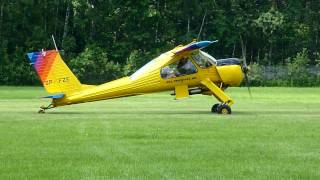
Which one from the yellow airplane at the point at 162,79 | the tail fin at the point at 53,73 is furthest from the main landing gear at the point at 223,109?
the tail fin at the point at 53,73

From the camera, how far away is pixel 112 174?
1120 centimetres

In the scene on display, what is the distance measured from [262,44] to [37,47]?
898 inches

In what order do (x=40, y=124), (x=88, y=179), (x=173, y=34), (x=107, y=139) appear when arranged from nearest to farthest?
(x=88, y=179), (x=107, y=139), (x=40, y=124), (x=173, y=34)

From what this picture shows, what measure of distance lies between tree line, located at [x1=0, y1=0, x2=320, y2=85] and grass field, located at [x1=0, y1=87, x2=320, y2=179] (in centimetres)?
3908

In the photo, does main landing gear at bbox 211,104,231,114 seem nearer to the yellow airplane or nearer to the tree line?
the yellow airplane

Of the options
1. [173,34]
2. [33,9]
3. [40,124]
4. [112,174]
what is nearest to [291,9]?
[173,34]

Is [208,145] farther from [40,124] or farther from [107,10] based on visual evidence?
[107,10]

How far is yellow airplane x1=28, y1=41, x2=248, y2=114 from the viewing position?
25047 mm

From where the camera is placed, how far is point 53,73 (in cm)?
2517

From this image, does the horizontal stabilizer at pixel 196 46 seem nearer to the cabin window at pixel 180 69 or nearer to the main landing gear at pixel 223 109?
the cabin window at pixel 180 69

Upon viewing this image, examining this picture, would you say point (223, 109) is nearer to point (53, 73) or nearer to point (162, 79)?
point (162, 79)

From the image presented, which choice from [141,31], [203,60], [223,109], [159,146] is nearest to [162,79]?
[203,60]

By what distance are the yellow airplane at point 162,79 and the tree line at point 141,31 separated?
3495cm

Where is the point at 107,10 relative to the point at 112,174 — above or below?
above
